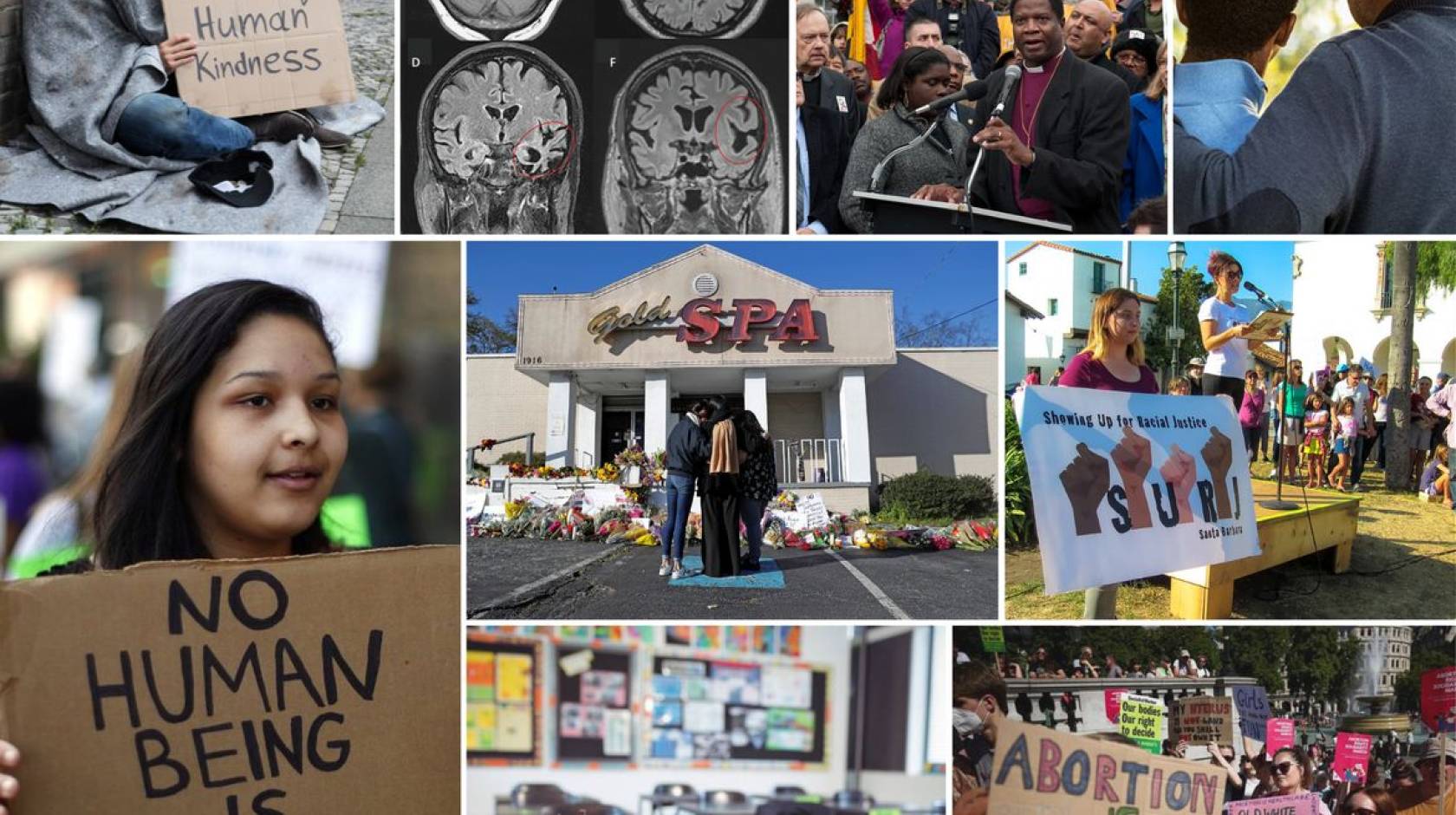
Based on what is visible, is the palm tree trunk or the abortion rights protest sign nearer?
the abortion rights protest sign

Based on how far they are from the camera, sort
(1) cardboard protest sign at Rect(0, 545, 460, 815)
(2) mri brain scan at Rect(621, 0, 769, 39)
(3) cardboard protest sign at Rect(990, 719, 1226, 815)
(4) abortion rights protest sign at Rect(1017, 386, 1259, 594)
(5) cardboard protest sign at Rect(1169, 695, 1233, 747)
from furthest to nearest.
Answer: (5) cardboard protest sign at Rect(1169, 695, 1233, 747), (3) cardboard protest sign at Rect(990, 719, 1226, 815), (2) mri brain scan at Rect(621, 0, 769, 39), (4) abortion rights protest sign at Rect(1017, 386, 1259, 594), (1) cardboard protest sign at Rect(0, 545, 460, 815)

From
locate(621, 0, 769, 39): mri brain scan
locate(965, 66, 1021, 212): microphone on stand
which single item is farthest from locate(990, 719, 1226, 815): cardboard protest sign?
locate(621, 0, 769, 39): mri brain scan

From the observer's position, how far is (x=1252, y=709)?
401 cm

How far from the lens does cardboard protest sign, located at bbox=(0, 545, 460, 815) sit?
3428 millimetres

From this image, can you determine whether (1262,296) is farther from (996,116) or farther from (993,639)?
(993,639)

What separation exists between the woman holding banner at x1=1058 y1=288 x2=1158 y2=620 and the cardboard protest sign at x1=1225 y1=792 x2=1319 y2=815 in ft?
2.89

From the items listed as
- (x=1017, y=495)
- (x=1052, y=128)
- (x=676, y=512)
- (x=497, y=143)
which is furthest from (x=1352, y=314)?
(x=497, y=143)

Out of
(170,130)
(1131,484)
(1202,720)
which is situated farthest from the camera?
(1202,720)

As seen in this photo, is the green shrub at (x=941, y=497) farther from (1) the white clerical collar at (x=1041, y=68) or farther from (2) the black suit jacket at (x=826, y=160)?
(1) the white clerical collar at (x=1041, y=68)

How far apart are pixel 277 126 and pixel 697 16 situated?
1.47 m

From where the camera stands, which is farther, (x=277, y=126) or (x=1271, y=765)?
(x=1271, y=765)

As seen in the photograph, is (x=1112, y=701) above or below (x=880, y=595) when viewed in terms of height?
below

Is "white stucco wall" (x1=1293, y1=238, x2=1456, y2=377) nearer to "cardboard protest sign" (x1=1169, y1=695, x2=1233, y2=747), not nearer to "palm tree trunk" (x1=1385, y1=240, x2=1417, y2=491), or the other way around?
"palm tree trunk" (x1=1385, y1=240, x2=1417, y2=491)

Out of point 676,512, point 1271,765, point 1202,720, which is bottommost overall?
point 1271,765
